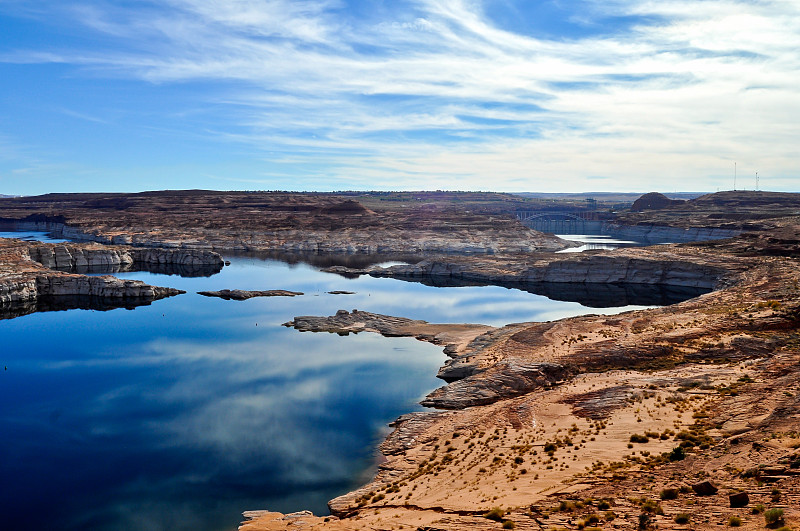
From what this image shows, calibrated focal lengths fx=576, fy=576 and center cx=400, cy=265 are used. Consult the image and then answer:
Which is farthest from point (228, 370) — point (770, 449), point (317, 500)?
point (770, 449)

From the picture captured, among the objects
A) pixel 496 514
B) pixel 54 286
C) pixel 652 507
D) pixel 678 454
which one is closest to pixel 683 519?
pixel 652 507

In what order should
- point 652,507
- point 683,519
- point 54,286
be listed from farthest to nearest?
point 54,286 → point 652,507 → point 683,519

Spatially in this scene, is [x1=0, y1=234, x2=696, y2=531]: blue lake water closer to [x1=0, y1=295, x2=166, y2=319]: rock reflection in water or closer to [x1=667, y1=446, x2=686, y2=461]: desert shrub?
[x1=0, y1=295, x2=166, y2=319]: rock reflection in water

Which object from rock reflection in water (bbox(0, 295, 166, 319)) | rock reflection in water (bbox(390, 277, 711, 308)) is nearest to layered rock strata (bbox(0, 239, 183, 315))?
rock reflection in water (bbox(0, 295, 166, 319))

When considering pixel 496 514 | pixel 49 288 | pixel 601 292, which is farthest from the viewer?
pixel 601 292

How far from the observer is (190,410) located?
45469 millimetres

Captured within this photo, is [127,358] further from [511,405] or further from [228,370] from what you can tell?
[511,405]

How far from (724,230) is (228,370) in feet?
541

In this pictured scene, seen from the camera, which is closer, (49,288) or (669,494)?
(669,494)

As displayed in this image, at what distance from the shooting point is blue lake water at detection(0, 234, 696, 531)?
32438mm

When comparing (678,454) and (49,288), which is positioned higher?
(49,288)

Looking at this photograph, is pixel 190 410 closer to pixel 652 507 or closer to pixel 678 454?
pixel 678 454

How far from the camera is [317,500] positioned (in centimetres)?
3219

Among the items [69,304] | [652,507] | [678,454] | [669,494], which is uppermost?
[669,494]
